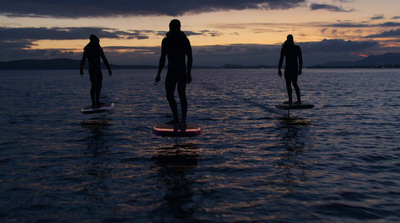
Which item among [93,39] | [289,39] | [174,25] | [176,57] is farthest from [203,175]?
[289,39]

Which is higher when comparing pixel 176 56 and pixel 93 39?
pixel 93 39

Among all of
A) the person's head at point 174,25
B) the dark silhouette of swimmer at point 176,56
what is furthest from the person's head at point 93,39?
the person's head at point 174,25

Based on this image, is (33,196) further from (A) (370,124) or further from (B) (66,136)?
(A) (370,124)

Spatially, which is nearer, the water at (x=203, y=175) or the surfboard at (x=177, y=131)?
the water at (x=203, y=175)

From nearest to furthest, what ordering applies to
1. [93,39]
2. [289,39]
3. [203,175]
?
[203,175], [93,39], [289,39]

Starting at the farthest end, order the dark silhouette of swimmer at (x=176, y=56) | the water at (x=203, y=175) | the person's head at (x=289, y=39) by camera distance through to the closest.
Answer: the person's head at (x=289, y=39) → the dark silhouette of swimmer at (x=176, y=56) → the water at (x=203, y=175)

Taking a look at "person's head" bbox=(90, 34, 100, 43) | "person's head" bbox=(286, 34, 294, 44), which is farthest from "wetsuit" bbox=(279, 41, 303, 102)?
"person's head" bbox=(90, 34, 100, 43)

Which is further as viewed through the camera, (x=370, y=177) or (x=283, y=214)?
(x=370, y=177)

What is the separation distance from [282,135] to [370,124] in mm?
4902

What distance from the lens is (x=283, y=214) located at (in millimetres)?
5047

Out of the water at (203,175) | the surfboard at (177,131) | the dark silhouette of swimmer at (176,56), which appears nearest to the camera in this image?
the water at (203,175)

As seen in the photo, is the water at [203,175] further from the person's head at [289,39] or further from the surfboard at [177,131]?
the person's head at [289,39]

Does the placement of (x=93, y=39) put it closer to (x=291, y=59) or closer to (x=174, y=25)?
(x=174, y=25)

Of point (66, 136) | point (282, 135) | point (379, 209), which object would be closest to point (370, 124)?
point (282, 135)
